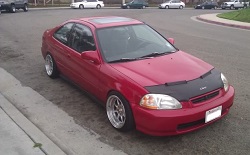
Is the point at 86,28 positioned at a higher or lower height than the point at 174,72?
higher

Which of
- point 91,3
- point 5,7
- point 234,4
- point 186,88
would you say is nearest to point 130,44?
point 186,88

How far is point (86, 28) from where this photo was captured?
16.6 feet

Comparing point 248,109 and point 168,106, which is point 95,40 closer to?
point 168,106

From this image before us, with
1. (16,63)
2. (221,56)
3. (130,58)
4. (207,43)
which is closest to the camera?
(130,58)

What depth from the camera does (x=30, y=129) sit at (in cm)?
413

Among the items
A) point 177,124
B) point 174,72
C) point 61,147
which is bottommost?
point 61,147

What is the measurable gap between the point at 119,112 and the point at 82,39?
1653 mm

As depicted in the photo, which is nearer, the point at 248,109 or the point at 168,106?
the point at 168,106

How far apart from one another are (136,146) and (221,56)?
5690mm

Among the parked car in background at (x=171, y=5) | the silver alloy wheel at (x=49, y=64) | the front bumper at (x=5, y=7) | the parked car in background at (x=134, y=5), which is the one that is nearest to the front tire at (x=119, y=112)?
the silver alloy wheel at (x=49, y=64)

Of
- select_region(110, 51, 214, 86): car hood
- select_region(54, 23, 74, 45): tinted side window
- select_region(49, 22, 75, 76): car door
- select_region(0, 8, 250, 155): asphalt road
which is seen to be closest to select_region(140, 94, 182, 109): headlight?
select_region(110, 51, 214, 86): car hood

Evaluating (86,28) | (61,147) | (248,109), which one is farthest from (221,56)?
(61,147)

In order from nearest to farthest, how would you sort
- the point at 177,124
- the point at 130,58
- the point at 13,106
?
the point at 177,124
the point at 130,58
the point at 13,106

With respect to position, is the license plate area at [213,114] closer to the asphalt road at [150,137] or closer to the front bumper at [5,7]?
the asphalt road at [150,137]
